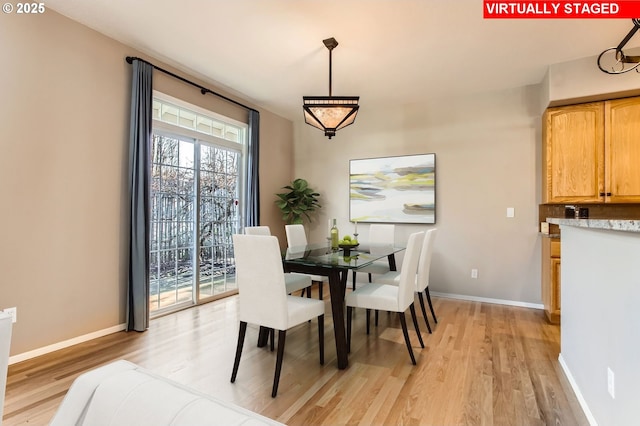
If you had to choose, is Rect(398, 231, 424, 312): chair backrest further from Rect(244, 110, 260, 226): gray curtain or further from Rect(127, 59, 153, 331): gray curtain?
Rect(244, 110, 260, 226): gray curtain

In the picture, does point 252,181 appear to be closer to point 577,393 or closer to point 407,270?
point 407,270

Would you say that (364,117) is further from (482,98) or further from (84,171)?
(84,171)

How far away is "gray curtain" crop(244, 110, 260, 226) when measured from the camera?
4602 millimetres

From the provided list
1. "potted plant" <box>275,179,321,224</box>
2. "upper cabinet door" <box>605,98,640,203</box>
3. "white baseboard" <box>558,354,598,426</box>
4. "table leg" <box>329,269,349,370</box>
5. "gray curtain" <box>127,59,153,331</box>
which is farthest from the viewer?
"potted plant" <box>275,179,321,224</box>

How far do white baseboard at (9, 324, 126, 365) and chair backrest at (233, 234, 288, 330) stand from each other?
170 cm

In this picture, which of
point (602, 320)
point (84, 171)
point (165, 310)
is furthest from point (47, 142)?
point (602, 320)

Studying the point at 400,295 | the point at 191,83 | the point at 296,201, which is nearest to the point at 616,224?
the point at 400,295

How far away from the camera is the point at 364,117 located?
200 inches

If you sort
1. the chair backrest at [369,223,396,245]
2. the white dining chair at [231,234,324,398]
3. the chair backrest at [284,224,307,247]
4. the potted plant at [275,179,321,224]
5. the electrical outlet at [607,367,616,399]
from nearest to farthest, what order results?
1. the electrical outlet at [607,367,616,399]
2. the white dining chair at [231,234,324,398]
3. the chair backrest at [284,224,307,247]
4. the chair backrest at [369,223,396,245]
5. the potted plant at [275,179,321,224]

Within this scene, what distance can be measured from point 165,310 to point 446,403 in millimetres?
3012

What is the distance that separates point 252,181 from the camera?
15.2 feet

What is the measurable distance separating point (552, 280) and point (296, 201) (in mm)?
3461

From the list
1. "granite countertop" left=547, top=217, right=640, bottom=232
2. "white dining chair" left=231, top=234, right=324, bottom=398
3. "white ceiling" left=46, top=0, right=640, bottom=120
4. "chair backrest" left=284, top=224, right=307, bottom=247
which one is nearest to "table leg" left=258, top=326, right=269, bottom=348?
"white dining chair" left=231, top=234, right=324, bottom=398

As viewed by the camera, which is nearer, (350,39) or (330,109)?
(330,109)
